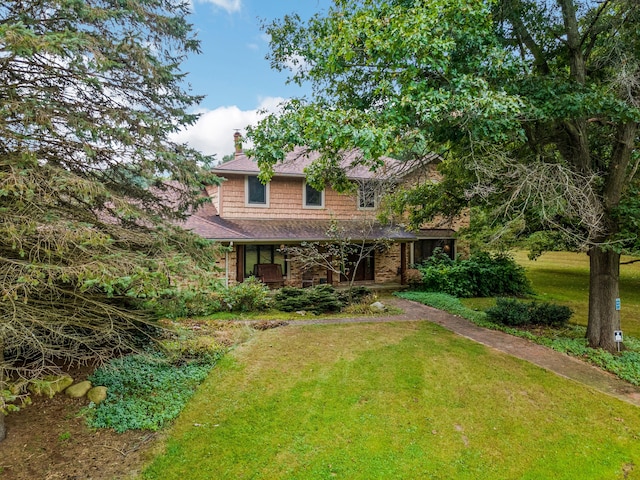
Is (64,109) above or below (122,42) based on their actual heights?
below

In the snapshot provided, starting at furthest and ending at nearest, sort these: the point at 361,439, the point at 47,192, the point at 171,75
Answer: the point at 171,75 → the point at 361,439 → the point at 47,192

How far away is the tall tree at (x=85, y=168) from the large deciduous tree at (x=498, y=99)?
1.99 m

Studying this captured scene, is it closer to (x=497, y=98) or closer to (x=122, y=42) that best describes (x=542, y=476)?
(x=497, y=98)

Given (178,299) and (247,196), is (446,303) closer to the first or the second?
(247,196)

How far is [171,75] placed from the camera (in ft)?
17.9

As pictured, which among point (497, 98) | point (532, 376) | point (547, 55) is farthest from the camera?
point (547, 55)

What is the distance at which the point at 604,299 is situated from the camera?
823cm

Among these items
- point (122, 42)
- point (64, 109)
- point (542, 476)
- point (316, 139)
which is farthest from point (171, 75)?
point (542, 476)

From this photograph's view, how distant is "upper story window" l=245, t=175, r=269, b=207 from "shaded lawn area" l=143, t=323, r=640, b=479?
28.1 feet

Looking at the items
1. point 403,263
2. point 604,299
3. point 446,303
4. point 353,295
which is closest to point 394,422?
point 604,299

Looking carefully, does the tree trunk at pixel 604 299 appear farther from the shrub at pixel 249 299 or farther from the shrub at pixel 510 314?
the shrub at pixel 249 299

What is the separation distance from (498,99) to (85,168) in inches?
254

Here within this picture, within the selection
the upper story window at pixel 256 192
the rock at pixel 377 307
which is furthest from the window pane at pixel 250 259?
the rock at pixel 377 307

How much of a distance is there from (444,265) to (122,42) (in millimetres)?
14619
